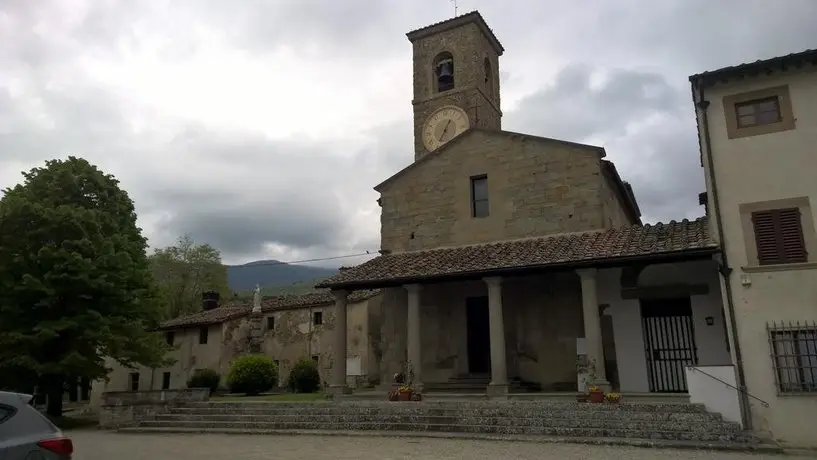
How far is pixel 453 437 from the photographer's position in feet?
39.6

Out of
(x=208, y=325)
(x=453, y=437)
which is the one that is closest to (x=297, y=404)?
(x=453, y=437)

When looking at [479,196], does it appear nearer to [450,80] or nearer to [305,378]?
[305,378]

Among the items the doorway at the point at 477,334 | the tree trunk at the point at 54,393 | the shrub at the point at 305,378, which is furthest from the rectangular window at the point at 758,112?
the tree trunk at the point at 54,393

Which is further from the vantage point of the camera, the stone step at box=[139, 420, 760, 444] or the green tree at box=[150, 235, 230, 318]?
the green tree at box=[150, 235, 230, 318]

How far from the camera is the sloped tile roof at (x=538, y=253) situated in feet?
46.6

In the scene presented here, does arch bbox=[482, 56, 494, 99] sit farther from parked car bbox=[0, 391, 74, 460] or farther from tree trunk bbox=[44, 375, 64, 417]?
parked car bbox=[0, 391, 74, 460]

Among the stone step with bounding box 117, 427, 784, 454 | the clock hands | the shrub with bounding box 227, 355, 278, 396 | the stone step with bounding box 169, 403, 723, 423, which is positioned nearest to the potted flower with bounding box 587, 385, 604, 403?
the stone step with bounding box 169, 403, 723, 423

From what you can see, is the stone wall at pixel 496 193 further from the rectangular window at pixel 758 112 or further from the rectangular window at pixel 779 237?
the rectangular window at pixel 779 237

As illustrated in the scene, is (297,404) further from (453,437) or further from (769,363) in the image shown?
(769,363)

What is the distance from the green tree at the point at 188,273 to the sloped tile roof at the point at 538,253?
30.0m

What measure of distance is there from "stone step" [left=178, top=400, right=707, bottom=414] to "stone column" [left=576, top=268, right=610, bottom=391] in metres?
1.22

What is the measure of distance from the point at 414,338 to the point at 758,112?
33.7 ft

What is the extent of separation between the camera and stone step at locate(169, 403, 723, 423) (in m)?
11.4

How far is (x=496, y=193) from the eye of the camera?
19.1 metres
